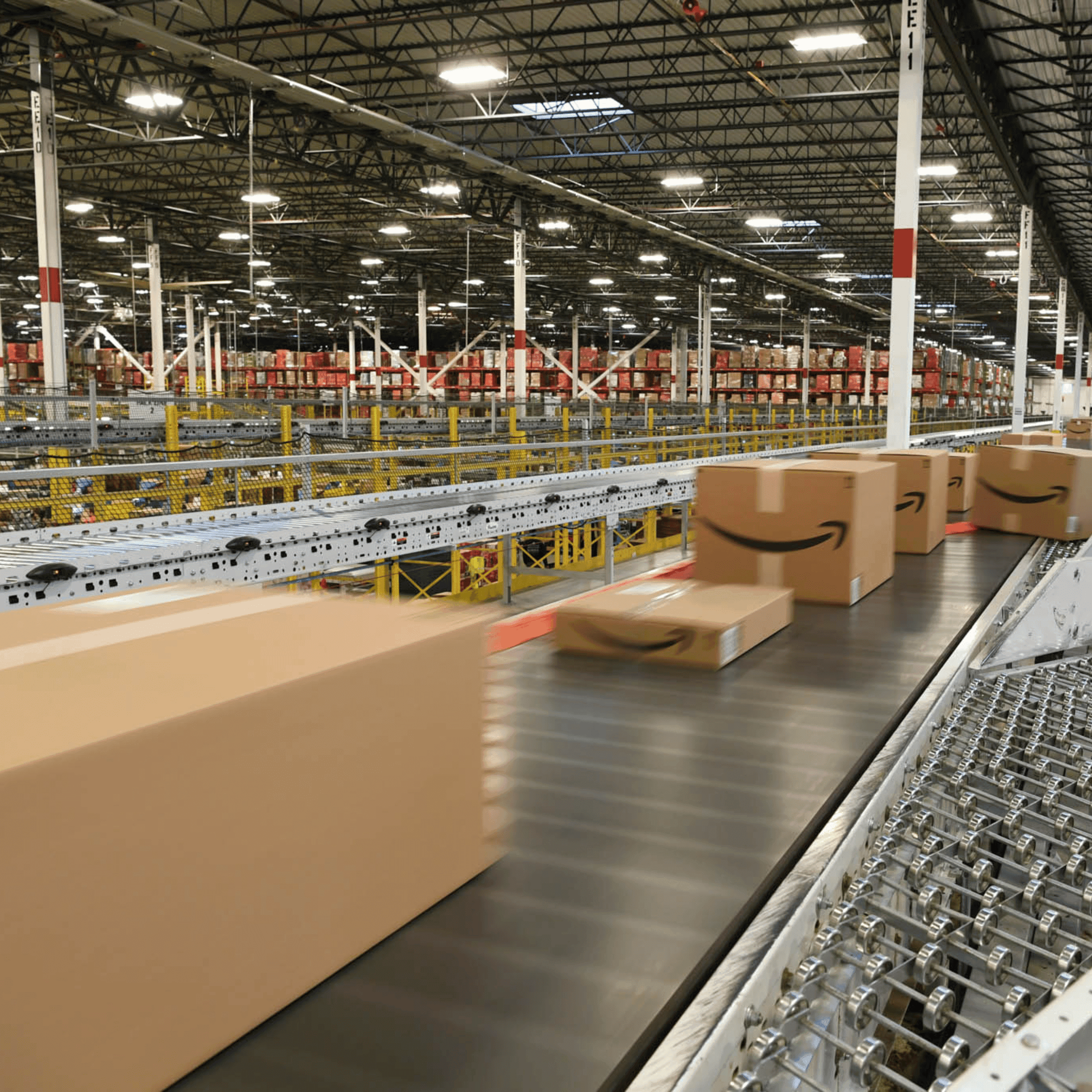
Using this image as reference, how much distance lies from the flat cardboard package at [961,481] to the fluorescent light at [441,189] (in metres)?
13.1

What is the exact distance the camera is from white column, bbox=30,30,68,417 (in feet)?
38.8

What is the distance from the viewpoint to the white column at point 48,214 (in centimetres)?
1182

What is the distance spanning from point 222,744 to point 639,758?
132 cm

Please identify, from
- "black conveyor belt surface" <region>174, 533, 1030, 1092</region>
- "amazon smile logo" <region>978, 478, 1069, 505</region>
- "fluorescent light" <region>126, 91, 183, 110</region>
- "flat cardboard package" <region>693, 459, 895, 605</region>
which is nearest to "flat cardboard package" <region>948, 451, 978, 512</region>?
"amazon smile logo" <region>978, 478, 1069, 505</region>

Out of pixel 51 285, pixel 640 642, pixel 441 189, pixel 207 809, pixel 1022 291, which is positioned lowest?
pixel 640 642

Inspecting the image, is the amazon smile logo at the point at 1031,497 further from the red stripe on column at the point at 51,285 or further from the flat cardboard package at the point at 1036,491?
the red stripe on column at the point at 51,285

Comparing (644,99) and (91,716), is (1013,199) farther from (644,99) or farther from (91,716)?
(91,716)

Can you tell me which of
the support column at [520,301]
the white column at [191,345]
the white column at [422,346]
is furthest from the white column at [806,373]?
the white column at [191,345]

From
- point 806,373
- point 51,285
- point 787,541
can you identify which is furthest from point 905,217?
point 806,373

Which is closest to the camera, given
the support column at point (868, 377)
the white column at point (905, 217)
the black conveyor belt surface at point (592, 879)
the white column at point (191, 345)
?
the black conveyor belt surface at point (592, 879)

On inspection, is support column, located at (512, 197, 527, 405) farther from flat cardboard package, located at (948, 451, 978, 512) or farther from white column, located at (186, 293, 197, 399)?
flat cardboard package, located at (948, 451, 978, 512)

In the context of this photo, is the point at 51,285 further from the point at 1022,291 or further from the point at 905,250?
the point at 1022,291

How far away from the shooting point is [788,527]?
4133mm

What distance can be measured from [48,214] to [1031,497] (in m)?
11.2
